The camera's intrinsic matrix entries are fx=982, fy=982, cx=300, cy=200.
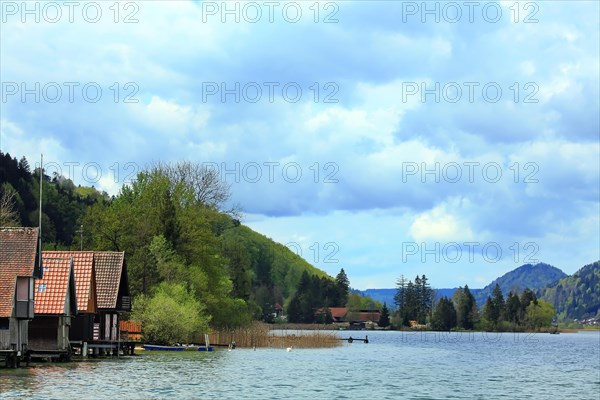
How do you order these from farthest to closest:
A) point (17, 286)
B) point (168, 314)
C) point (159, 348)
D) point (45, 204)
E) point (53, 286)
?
1. point (45, 204)
2. point (159, 348)
3. point (168, 314)
4. point (53, 286)
5. point (17, 286)

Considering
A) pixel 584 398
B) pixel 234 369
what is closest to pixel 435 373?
pixel 234 369

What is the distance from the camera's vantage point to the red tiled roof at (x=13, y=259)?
200 feet

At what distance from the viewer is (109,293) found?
8338 cm

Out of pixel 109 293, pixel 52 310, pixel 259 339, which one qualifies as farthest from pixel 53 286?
pixel 259 339

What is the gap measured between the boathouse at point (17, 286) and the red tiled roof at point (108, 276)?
60.6 ft

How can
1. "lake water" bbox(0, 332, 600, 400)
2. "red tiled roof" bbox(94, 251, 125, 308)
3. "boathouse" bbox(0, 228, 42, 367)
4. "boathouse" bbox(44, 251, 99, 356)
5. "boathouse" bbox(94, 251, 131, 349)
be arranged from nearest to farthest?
"lake water" bbox(0, 332, 600, 400) < "boathouse" bbox(0, 228, 42, 367) < "boathouse" bbox(44, 251, 99, 356) < "boathouse" bbox(94, 251, 131, 349) < "red tiled roof" bbox(94, 251, 125, 308)

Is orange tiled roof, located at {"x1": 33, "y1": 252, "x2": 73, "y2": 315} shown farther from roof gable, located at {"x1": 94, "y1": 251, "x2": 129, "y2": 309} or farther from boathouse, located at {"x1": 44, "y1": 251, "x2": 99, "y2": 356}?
roof gable, located at {"x1": 94, "y1": 251, "x2": 129, "y2": 309}

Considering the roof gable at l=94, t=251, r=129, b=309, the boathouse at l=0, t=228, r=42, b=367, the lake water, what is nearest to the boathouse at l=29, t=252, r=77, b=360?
the lake water

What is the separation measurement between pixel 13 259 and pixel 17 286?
1766 mm

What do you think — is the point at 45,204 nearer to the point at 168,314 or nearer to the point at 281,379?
the point at 168,314

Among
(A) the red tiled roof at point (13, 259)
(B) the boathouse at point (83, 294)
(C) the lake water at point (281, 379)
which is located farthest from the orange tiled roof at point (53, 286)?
(A) the red tiled roof at point (13, 259)

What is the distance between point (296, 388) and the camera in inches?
2313

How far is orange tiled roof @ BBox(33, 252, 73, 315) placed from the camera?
6931cm

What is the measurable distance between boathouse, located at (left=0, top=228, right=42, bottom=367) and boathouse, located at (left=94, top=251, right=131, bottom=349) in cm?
1805
